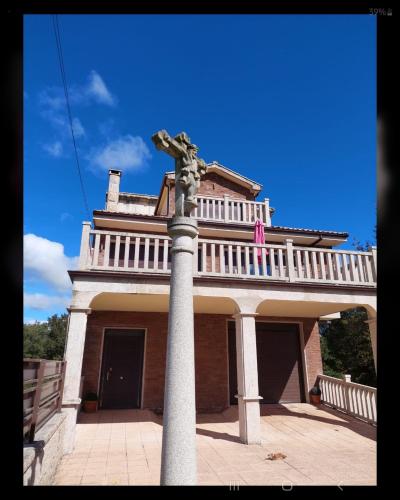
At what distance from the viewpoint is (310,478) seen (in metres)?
4.99

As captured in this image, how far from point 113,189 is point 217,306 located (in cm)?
1035

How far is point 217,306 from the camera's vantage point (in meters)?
10.1

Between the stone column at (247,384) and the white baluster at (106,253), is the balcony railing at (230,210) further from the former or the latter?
the stone column at (247,384)

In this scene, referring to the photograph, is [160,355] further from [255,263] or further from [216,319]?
[255,263]

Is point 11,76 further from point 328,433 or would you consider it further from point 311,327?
point 311,327

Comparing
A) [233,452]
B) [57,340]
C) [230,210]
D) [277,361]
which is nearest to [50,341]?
[57,340]

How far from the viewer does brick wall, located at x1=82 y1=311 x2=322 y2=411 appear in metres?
10.8

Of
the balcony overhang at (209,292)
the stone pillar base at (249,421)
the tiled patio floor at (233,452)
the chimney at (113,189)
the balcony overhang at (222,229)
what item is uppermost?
the chimney at (113,189)

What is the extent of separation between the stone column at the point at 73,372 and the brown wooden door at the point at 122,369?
14.6 feet

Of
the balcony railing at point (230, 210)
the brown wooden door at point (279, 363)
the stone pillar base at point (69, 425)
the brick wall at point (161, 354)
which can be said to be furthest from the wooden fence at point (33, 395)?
the balcony railing at point (230, 210)

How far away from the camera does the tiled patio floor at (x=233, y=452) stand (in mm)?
4973

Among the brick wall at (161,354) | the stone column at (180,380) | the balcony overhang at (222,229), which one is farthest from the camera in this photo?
the balcony overhang at (222,229)

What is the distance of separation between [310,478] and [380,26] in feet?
19.5

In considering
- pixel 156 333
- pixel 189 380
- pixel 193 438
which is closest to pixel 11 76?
pixel 189 380
